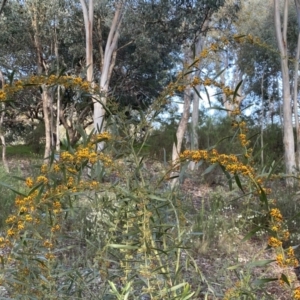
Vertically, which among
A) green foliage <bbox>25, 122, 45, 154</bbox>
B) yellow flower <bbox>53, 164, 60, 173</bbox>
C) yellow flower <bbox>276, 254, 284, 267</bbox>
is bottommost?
yellow flower <bbox>276, 254, 284, 267</bbox>

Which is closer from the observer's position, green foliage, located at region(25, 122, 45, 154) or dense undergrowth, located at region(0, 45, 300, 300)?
dense undergrowth, located at region(0, 45, 300, 300)

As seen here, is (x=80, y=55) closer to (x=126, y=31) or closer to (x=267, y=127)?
(x=126, y=31)

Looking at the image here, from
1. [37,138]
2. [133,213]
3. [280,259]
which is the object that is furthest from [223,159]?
[37,138]

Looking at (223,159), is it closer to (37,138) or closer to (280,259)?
(280,259)

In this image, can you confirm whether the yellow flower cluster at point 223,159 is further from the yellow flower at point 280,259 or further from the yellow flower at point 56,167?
the yellow flower at point 56,167

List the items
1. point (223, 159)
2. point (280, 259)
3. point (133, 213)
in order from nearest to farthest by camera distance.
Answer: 1. point (280, 259)
2. point (223, 159)
3. point (133, 213)

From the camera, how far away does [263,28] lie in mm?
14875

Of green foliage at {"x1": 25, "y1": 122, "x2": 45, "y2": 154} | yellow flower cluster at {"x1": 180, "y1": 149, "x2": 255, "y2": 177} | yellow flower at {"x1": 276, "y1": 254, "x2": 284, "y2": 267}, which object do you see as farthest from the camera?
green foliage at {"x1": 25, "y1": 122, "x2": 45, "y2": 154}

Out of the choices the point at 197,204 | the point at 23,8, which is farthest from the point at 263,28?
the point at 197,204

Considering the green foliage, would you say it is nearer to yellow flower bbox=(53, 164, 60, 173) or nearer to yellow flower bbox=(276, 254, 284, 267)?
yellow flower bbox=(53, 164, 60, 173)

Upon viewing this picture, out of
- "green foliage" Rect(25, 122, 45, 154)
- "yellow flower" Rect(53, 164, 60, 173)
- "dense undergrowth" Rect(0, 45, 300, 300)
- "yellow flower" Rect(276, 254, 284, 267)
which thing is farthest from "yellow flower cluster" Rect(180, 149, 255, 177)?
"green foliage" Rect(25, 122, 45, 154)

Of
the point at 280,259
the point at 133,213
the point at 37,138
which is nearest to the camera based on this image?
the point at 280,259

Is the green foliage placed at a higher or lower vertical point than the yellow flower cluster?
higher

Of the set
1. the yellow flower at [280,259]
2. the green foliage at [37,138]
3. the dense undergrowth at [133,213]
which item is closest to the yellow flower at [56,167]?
the dense undergrowth at [133,213]
